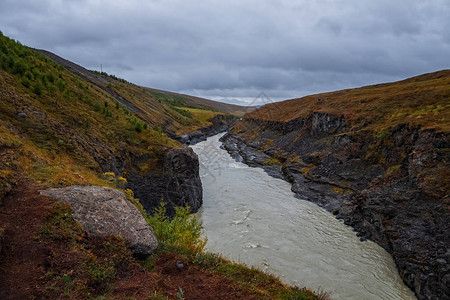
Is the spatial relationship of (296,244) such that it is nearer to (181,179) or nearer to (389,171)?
(181,179)

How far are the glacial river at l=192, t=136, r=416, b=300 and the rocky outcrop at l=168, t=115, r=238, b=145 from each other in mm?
37970

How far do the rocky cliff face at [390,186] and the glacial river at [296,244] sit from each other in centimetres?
149

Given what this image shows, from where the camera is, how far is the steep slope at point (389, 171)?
18031 mm

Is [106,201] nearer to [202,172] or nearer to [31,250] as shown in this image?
[31,250]

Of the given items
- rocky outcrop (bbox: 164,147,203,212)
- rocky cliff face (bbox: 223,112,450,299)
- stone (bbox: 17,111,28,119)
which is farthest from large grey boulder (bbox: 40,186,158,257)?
rocky cliff face (bbox: 223,112,450,299)

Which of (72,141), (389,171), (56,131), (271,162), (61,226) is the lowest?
(271,162)

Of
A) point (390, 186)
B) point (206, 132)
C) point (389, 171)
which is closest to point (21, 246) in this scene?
point (390, 186)

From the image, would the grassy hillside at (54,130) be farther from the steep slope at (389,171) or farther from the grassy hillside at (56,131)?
the steep slope at (389,171)

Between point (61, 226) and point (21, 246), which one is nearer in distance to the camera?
point (21, 246)

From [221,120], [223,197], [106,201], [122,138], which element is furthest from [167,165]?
[221,120]

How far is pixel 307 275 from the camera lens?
17.5 m

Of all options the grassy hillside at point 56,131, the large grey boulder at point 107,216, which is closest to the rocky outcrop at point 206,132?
the grassy hillside at point 56,131

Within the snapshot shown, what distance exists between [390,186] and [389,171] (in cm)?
388

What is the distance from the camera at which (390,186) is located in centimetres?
2669
